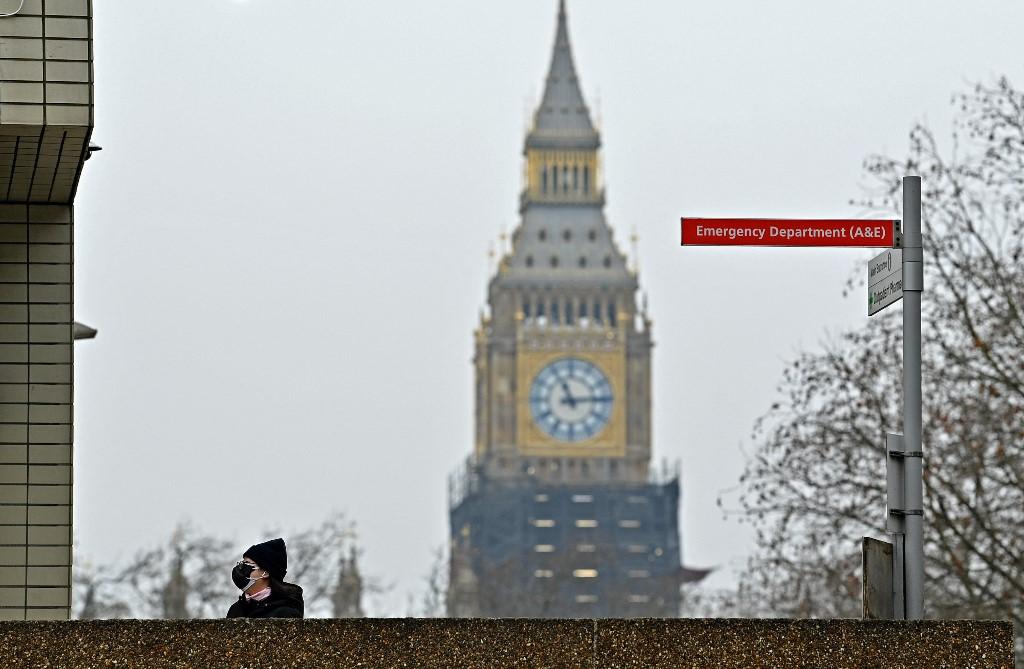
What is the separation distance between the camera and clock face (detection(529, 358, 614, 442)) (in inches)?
6954

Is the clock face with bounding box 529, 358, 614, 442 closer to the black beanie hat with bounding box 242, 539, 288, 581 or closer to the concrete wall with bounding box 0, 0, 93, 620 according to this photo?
the concrete wall with bounding box 0, 0, 93, 620

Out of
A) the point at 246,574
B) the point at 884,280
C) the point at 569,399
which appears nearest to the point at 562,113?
the point at 569,399

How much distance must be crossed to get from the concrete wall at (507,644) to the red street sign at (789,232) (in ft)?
7.60

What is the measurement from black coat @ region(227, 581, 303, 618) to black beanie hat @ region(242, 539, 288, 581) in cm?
5

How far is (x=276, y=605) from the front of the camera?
457 inches

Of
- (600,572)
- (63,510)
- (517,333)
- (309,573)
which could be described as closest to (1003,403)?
(63,510)

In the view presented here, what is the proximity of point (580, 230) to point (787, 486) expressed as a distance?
147219 millimetres

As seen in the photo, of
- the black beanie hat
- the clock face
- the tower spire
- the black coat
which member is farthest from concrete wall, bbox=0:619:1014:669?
the tower spire

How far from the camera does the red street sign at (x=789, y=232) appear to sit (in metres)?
12.3

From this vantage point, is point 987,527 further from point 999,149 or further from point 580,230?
point 580,230

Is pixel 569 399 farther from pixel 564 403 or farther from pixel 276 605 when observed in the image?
pixel 276 605

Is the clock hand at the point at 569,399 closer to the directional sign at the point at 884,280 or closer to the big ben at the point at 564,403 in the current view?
the big ben at the point at 564,403

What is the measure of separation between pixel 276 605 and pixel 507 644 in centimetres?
152

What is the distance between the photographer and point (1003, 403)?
3306cm
